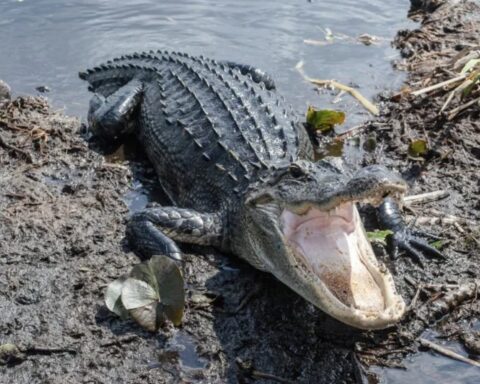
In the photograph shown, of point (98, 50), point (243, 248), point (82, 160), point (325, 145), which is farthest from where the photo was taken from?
point (98, 50)

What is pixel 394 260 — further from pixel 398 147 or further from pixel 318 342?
pixel 398 147

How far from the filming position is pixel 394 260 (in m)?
4.49

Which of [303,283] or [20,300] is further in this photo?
[20,300]

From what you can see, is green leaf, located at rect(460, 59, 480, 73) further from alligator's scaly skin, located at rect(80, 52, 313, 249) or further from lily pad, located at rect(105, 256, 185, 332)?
lily pad, located at rect(105, 256, 185, 332)

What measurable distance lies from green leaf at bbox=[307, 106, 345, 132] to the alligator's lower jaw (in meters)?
2.28

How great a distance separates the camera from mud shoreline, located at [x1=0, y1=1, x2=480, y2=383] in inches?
143

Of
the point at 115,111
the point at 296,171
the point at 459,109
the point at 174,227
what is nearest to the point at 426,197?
the point at 459,109

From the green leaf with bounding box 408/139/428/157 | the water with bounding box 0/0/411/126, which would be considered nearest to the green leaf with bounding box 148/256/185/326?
the green leaf with bounding box 408/139/428/157

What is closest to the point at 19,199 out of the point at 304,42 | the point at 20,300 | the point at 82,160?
the point at 82,160

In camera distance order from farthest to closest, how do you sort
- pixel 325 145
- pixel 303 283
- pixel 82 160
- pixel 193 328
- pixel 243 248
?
1. pixel 325 145
2. pixel 82 160
3. pixel 243 248
4. pixel 193 328
5. pixel 303 283

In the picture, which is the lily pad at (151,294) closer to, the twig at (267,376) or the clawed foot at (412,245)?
the twig at (267,376)

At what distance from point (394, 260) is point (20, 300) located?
2275 millimetres

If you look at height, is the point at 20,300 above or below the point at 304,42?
below

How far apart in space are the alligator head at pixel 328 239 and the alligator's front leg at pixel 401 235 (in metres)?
0.78
